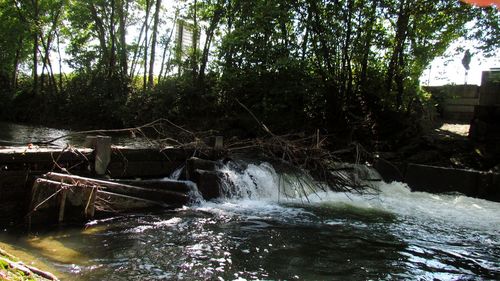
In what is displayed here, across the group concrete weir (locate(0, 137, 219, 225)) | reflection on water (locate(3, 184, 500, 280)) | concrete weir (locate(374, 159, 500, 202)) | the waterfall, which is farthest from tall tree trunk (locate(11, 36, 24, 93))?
reflection on water (locate(3, 184, 500, 280))

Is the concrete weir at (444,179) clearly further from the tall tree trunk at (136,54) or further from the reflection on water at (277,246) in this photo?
the tall tree trunk at (136,54)

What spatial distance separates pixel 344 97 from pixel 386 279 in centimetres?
1351

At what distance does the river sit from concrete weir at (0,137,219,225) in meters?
0.36

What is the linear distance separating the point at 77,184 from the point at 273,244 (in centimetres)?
364

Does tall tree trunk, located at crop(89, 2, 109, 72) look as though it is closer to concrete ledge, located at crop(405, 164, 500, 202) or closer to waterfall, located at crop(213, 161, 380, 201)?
waterfall, located at crop(213, 161, 380, 201)

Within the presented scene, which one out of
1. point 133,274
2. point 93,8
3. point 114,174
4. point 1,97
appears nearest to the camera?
point 133,274

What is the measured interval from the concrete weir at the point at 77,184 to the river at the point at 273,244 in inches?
14.2

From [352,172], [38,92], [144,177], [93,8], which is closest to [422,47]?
[352,172]

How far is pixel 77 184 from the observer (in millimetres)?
7609

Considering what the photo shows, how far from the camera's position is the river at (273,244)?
18.8ft

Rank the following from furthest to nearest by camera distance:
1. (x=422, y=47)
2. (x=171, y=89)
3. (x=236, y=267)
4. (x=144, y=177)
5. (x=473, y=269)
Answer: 1. (x=171, y=89)
2. (x=422, y=47)
3. (x=144, y=177)
4. (x=473, y=269)
5. (x=236, y=267)

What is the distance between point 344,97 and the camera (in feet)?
60.6

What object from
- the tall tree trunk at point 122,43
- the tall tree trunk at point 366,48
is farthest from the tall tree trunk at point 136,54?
the tall tree trunk at point 366,48

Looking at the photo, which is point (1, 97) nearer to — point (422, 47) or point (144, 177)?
point (144, 177)
